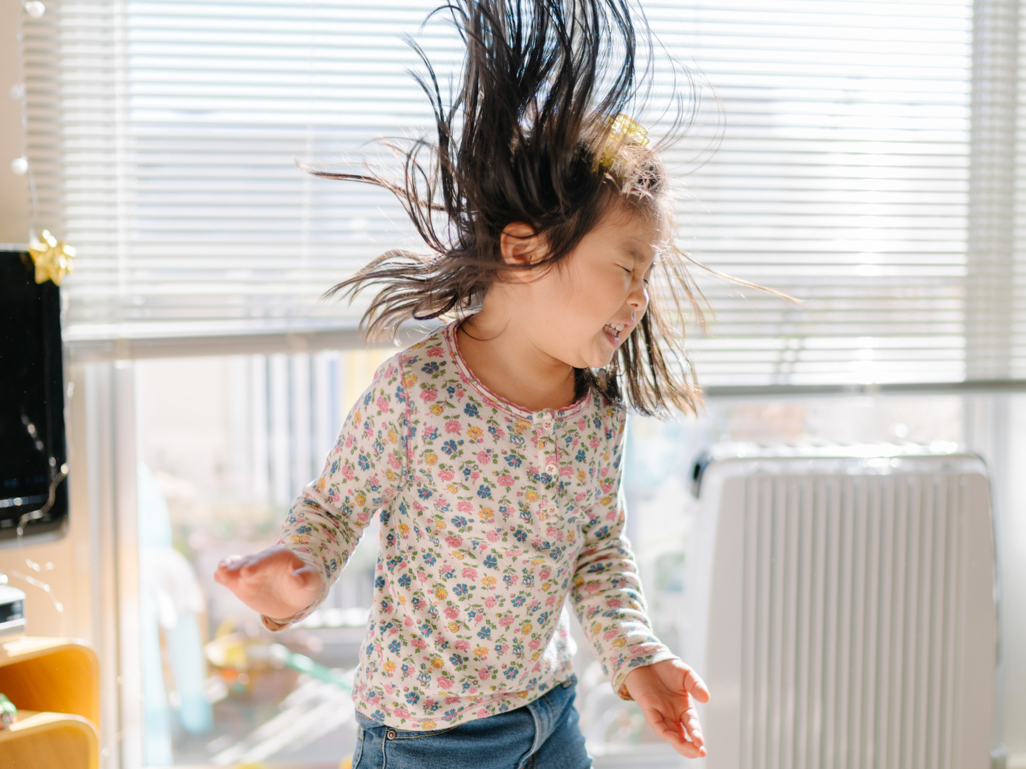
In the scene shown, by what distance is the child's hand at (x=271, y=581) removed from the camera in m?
0.72

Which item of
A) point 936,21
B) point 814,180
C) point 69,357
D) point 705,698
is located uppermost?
point 936,21

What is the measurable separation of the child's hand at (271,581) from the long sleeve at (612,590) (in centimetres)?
36

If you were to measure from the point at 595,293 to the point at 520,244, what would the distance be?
0.10 metres

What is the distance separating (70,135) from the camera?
1376 mm

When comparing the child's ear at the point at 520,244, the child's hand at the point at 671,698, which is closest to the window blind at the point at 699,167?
the child's ear at the point at 520,244

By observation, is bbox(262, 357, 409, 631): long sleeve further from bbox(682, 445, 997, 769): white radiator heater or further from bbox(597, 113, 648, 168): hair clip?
bbox(682, 445, 997, 769): white radiator heater

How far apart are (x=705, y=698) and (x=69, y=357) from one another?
1.12 meters

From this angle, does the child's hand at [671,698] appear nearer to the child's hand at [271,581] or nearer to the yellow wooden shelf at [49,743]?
the child's hand at [271,581]

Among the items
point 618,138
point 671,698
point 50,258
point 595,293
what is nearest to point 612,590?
point 671,698

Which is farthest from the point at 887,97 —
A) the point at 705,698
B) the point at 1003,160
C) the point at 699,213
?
the point at 705,698

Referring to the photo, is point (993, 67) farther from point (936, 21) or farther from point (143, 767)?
point (143, 767)

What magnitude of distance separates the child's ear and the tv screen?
30.9 inches

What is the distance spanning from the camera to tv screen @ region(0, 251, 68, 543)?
122 cm

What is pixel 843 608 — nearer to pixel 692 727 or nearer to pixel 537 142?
pixel 692 727
